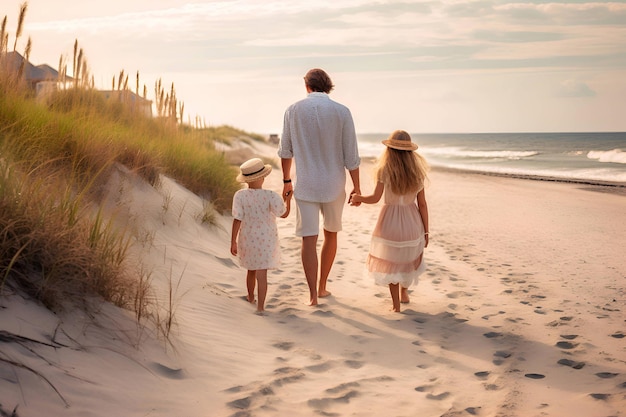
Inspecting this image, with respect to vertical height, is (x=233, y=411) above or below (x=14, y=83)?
below

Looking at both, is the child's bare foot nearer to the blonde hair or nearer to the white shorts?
the white shorts

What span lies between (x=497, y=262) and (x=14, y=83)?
6.20 m

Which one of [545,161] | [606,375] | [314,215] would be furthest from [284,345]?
[545,161]

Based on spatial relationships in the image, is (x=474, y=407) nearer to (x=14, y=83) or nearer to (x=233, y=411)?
(x=233, y=411)

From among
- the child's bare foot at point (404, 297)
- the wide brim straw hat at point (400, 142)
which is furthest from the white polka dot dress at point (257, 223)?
the child's bare foot at point (404, 297)

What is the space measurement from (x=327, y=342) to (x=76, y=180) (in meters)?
3.13

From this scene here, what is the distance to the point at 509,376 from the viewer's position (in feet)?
14.6

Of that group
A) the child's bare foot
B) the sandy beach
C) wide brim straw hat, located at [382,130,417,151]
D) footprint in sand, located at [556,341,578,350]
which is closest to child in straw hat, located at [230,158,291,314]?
the sandy beach

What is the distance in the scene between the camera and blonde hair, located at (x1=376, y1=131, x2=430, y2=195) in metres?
5.92

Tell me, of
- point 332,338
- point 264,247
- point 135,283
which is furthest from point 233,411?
point 264,247

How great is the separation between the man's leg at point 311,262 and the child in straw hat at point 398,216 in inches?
22.0

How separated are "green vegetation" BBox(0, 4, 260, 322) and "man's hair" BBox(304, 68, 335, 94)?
6.63ft

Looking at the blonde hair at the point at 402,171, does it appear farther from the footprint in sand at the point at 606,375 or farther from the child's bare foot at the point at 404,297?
the footprint in sand at the point at 606,375

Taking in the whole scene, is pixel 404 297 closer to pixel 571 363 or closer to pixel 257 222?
pixel 257 222
